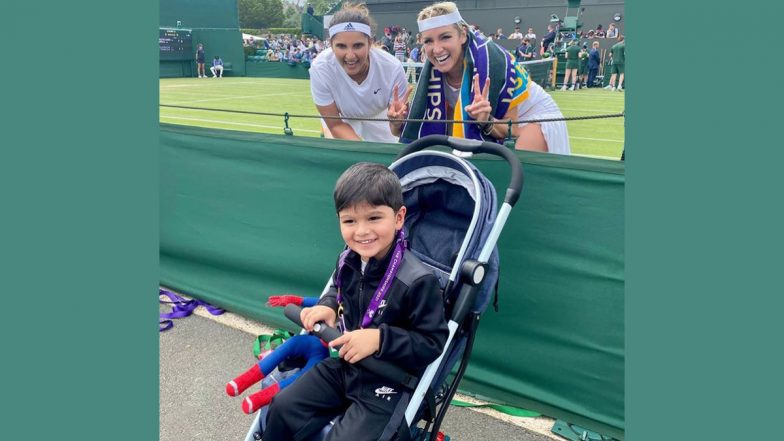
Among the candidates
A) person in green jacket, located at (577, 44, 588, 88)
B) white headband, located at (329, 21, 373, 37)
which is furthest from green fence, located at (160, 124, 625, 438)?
person in green jacket, located at (577, 44, 588, 88)

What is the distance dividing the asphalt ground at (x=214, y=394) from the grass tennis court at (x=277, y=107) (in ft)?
26.2

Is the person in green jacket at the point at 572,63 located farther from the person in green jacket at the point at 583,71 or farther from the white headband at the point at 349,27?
the white headband at the point at 349,27

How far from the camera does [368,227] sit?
2502 mm

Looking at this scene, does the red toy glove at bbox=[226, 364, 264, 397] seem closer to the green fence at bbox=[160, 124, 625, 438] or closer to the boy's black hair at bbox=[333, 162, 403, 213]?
the boy's black hair at bbox=[333, 162, 403, 213]

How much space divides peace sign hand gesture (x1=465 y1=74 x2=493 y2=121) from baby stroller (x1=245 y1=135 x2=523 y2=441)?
0.37m

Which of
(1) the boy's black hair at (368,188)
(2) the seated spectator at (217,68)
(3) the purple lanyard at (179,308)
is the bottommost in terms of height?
(3) the purple lanyard at (179,308)

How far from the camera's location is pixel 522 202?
3387mm

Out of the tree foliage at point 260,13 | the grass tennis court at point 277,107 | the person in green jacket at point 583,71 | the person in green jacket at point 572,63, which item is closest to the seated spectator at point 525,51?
the person in green jacket at point 583,71

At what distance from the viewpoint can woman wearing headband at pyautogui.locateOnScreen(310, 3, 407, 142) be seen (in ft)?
13.1

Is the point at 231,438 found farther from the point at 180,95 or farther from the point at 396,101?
the point at 180,95

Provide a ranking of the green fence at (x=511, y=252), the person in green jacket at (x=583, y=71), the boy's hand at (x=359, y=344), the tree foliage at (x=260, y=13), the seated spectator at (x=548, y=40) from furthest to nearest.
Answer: the tree foliage at (x=260, y=13), the seated spectator at (x=548, y=40), the person in green jacket at (x=583, y=71), the green fence at (x=511, y=252), the boy's hand at (x=359, y=344)

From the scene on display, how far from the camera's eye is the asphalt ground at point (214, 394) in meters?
3.41

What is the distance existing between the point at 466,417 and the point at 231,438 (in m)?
1.30

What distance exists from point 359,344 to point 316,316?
373mm
